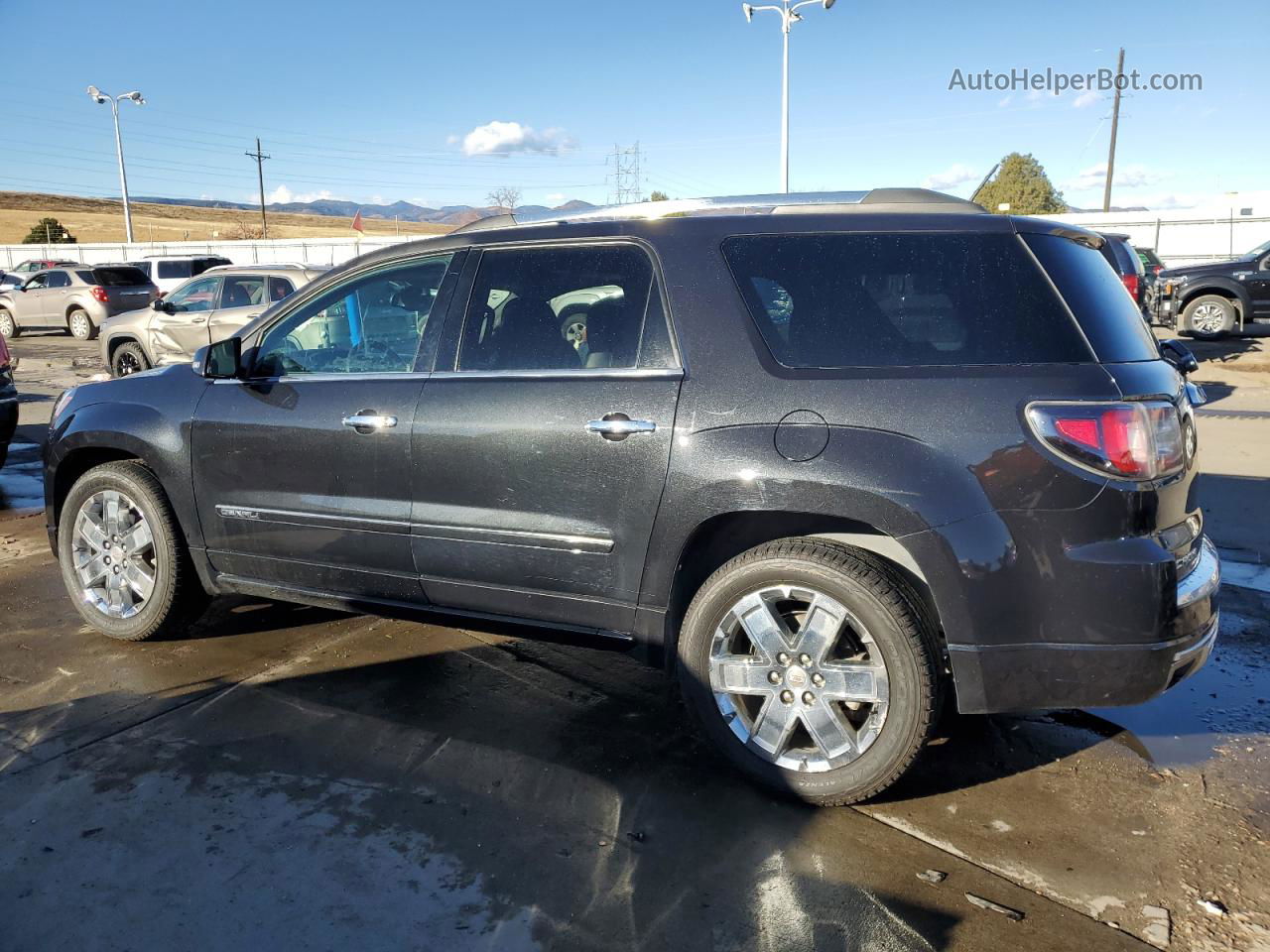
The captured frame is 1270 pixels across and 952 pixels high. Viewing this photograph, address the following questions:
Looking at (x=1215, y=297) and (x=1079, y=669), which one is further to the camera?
(x=1215, y=297)

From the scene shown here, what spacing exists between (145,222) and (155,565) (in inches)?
3604

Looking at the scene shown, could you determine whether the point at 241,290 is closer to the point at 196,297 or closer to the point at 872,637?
A: the point at 196,297

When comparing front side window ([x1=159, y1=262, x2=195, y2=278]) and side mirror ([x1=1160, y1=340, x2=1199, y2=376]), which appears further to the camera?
front side window ([x1=159, y1=262, x2=195, y2=278])

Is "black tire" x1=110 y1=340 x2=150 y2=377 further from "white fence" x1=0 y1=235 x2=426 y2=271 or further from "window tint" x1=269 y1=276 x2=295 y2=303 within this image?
"white fence" x1=0 y1=235 x2=426 y2=271

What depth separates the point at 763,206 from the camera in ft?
11.4

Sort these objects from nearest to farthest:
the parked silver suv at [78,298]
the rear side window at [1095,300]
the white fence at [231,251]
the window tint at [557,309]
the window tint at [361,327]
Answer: the rear side window at [1095,300]
the window tint at [557,309]
the window tint at [361,327]
the parked silver suv at [78,298]
the white fence at [231,251]

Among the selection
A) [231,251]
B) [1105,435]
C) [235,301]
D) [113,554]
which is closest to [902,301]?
[1105,435]

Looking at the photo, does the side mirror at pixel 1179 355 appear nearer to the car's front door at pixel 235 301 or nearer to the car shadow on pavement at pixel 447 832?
the car shadow on pavement at pixel 447 832

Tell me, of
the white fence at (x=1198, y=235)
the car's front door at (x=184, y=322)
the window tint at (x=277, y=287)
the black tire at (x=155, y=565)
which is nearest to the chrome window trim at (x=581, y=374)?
the black tire at (x=155, y=565)

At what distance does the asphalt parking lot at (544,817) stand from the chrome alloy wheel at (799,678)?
0.21m

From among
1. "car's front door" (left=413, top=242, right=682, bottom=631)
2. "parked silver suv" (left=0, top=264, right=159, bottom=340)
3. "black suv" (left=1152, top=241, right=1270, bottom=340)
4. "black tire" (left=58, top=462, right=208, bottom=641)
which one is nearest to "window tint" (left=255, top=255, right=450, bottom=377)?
"car's front door" (left=413, top=242, right=682, bottom=631)

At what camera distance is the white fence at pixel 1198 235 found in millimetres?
31766

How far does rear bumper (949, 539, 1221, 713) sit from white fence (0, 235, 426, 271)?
3479 cm

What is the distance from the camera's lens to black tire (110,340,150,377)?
1372 centimetres
